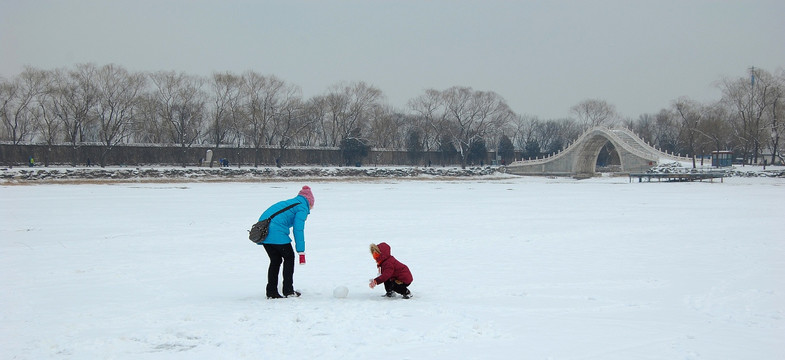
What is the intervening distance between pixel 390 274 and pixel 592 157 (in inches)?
2747

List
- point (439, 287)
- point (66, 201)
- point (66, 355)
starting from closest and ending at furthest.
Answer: point (66, 355) → point (439, 287) → point (66, 201)

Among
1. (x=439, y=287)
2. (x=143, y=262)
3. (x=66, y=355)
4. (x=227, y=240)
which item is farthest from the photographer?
(x=227, y=240)

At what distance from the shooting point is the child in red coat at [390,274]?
794 centimetres

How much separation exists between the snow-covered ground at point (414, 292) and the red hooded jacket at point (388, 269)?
298mm

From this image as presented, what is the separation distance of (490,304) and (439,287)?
1248 millimetres

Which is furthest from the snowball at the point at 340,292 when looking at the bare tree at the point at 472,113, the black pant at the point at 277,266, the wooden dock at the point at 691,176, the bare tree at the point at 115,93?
the bare tree at the point at 472,113

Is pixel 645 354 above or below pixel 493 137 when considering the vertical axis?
below

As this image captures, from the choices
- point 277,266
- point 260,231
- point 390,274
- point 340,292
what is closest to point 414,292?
point 390,274

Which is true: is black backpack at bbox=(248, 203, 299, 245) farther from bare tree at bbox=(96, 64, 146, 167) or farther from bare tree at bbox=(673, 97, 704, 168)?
bare tree at bbox=(673, 97, 704, 168)

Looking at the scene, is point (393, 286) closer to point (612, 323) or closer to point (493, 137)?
point (612, 323)

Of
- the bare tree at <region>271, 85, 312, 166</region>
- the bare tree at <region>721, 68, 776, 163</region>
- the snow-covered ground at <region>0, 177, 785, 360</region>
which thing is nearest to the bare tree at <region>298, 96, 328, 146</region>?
the bare tree at <region>271, 85, 312, 166</region>

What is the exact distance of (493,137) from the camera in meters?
89.5

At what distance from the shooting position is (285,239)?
8078mm

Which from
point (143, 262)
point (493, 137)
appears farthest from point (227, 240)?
point (493, 137)
